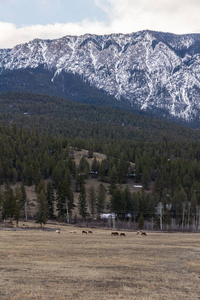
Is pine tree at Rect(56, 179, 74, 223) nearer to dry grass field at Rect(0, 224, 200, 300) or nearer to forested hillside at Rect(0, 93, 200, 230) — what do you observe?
forested hillside at Rect(0, 93, 200, 230)

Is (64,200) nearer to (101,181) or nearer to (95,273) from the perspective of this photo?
(101,181)

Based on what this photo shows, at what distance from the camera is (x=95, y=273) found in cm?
2400

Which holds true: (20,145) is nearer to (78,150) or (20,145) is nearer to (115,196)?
(78,150)

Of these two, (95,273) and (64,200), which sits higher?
(64,200)

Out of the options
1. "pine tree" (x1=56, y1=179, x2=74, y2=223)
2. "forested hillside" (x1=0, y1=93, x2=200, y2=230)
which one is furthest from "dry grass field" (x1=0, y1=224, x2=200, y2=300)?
"pine tree" (x1=56, y1=179, x2=74, y2=223)

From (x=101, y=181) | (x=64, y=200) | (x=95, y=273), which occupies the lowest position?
(x=95, y=273)

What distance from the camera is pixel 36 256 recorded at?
29906 millimetres

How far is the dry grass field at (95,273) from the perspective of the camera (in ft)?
64.0

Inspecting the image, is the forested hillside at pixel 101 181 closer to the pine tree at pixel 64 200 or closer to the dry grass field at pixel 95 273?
the pine tree at pixel 64 200

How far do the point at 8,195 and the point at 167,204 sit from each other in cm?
5530

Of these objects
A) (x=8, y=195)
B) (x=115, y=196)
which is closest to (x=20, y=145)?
(x=115, y=196)

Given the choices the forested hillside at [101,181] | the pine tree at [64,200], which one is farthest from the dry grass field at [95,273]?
the pine tree at [64,200]

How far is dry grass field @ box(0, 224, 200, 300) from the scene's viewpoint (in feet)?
64.0

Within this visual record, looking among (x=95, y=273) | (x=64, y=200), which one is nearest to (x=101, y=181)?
(x=64, y=200)
